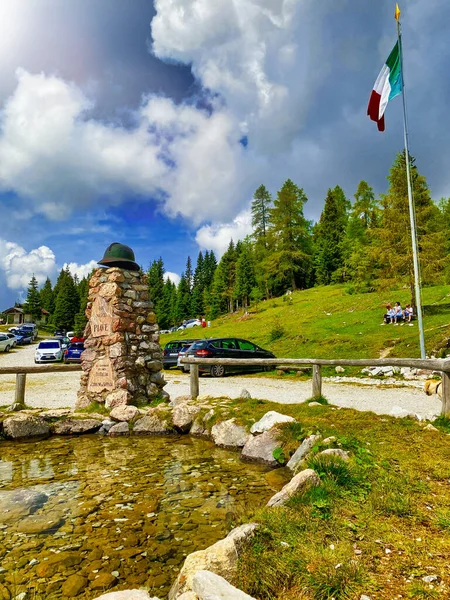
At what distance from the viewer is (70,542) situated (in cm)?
367

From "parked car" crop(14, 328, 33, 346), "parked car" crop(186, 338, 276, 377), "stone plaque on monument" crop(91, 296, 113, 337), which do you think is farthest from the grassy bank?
→ "parked car" crop(14, 328, 33, 346)

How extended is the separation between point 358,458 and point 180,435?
14.5 ft

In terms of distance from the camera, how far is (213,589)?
86.6 inches

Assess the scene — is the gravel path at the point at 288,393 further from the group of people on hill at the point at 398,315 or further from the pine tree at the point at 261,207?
the pine tree at the point at 261,207

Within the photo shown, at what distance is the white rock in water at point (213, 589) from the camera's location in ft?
6.99

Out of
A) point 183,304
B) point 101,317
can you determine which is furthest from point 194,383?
point 183,304

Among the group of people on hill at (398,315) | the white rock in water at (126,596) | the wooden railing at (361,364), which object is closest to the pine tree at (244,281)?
the group of people on hill at (398,315)

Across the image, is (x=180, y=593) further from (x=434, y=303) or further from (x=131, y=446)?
(x=434, y=303)

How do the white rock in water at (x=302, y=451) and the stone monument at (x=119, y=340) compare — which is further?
the stone monument at (x=119, y=340)

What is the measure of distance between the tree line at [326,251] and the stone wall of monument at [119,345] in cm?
2168

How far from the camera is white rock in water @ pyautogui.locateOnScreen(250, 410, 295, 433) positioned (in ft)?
21.4

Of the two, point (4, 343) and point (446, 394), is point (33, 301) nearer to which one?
point (4, 343)

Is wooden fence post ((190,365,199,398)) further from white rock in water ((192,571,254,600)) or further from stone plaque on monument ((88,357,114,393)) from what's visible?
white rock in water ((192,571,254,600))

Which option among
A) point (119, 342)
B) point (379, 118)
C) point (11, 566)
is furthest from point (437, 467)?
point (379, 118)
